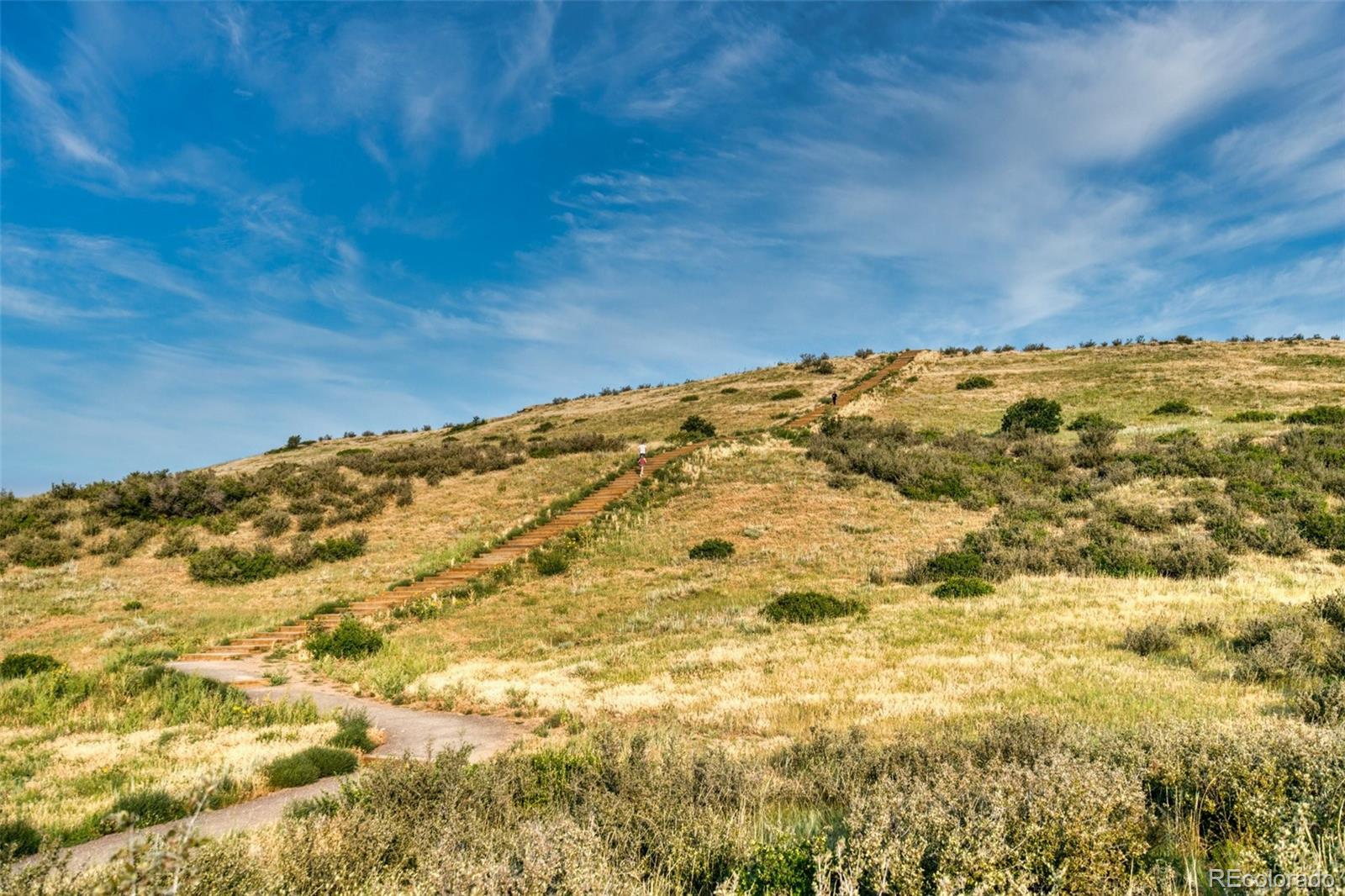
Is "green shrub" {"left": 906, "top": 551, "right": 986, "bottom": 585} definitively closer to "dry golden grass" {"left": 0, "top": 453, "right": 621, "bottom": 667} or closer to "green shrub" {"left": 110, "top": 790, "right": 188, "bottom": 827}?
"green shrub" {"left": 110, "top": 790, "right": 188, "bottom": 827}

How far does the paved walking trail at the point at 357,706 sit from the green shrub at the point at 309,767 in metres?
0.16

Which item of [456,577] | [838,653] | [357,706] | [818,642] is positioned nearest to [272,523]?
[456,577]

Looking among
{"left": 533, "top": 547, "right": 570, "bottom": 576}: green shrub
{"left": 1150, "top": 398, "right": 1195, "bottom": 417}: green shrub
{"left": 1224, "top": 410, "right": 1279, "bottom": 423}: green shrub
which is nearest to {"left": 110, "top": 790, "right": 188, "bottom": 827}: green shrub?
{"left": 533, "top": 547, "right": 570, "bottom": 576}: green shrub

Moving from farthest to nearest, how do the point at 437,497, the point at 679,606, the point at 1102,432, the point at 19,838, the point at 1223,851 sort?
the point at 437,497, the point at 1102,432, the point at 679,606, the point at 19,838, the point at 1223,851

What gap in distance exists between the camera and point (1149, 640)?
11.2 meters

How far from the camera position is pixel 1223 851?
4742 millimetres

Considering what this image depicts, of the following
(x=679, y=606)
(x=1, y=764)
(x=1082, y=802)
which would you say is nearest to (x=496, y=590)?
(x=679, y=606)

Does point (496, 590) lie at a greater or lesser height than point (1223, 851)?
greater

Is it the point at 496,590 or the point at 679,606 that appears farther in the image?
the point at 496,590

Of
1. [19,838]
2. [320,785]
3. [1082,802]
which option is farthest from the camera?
[320,785]

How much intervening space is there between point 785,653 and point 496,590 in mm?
12550

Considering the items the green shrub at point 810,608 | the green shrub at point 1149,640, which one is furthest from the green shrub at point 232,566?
the green shrub at point 1149,640

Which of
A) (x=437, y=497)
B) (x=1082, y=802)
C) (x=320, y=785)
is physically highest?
(x=437, y=497)

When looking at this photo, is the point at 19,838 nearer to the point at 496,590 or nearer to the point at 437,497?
the point at 496,590
